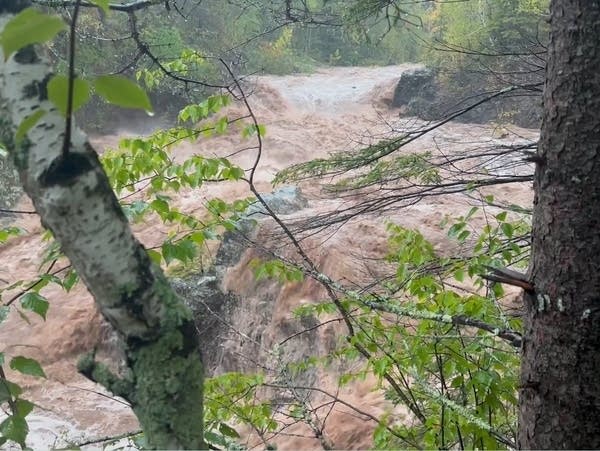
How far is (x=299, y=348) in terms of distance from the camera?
7531 mm

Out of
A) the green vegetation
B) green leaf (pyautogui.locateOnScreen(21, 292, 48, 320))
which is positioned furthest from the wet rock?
green leaf (pyautogui.locateOnScreen(21, 292, 48, 320))

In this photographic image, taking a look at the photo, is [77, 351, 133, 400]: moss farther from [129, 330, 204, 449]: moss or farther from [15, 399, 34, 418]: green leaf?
[15, 399, 34, 418]: green leaf

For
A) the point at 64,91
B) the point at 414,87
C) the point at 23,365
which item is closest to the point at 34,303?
the point at 23,365

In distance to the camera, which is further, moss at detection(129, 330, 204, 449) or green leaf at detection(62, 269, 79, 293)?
green leaf at detection(62, 269, 79, 293)

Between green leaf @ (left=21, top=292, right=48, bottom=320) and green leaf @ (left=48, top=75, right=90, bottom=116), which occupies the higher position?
green leaf @ (left=48, top=75, right=90, bottom=116)

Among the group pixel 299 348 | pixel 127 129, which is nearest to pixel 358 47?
pixel 127 129

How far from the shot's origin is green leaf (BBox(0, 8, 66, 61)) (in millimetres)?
601

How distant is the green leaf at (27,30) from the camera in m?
0.60

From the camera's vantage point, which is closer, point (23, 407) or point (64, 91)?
point (64, 91)

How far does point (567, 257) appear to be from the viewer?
1613 millimetres

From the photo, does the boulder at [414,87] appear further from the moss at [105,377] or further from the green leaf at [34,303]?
the moss at [105,377]

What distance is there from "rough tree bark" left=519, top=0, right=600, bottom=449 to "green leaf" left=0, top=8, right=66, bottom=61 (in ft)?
4.56

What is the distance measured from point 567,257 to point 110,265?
1.22 m

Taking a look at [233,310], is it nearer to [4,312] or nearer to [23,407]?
[4,312]
